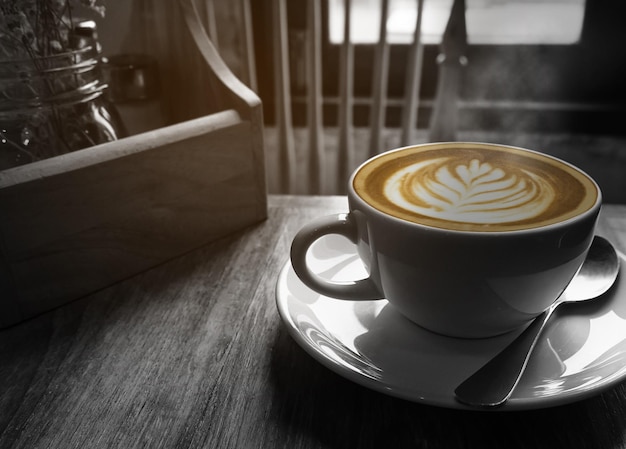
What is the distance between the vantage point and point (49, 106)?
54cm

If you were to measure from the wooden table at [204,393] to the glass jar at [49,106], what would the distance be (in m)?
0.15

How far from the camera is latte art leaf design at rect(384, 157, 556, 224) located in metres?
0.41

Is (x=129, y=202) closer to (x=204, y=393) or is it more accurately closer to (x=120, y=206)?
(x=120, y=206)

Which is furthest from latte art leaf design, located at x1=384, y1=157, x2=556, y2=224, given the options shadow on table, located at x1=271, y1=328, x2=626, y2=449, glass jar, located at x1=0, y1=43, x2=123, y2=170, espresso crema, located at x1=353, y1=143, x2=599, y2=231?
glass jar, located at x1=0, y1=43, x2=123, y2=170

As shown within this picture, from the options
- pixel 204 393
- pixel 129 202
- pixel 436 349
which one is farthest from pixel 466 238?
pixel 129 202

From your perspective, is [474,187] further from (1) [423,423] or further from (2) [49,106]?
(2) [49,106]

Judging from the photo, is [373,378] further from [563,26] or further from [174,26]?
[563,26]

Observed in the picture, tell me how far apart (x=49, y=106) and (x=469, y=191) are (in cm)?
39

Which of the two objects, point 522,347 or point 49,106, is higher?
point 49,106

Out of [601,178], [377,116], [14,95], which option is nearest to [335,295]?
[14,95]

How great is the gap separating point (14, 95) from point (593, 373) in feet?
1.74

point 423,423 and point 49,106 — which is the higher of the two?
point 49,106

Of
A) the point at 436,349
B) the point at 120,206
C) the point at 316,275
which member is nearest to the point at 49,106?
the point at 120,206

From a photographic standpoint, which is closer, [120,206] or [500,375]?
[500,375]
